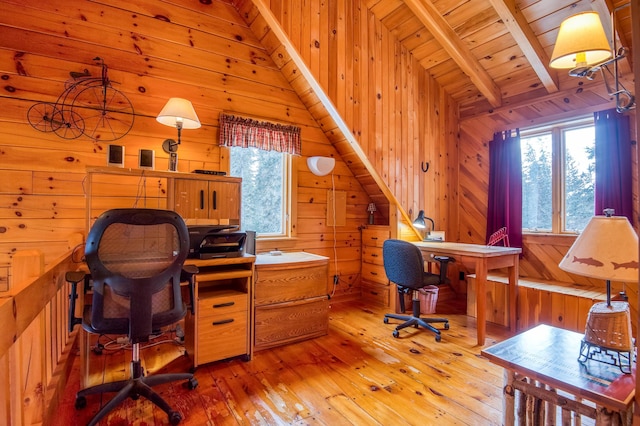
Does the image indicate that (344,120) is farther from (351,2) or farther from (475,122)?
(475,122)

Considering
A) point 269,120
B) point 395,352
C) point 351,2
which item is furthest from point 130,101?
point 395,352

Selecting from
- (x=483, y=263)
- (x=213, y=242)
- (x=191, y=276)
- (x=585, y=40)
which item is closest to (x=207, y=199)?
(x=213, y=242)

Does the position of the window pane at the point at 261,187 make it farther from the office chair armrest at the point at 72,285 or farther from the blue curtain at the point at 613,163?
the blue curtain at the point at 613,163

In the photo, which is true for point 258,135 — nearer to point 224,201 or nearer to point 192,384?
point 224,201

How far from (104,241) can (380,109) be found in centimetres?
276

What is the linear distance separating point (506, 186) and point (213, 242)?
3.22m

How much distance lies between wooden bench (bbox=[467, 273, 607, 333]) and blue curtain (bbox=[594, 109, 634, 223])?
2.56ft

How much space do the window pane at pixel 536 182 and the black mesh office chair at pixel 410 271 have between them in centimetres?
141

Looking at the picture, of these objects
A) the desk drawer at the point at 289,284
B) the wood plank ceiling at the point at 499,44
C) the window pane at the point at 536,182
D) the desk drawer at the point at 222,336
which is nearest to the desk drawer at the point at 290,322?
the desk drawer at the point at 289,284

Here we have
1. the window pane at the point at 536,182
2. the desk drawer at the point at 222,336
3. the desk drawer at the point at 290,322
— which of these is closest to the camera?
the desk drawer at the point at 222,336

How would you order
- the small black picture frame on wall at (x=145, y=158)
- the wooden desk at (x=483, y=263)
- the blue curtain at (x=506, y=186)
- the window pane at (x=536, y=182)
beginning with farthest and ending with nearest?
1. the blue curtain at (x=506, y=186)
2. the window pane at (x=536, y=182)
3. the wooden desk at (x=483, y=263)
4. the small black picture frame on wall at (x=145, y=158)

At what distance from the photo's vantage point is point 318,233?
3.83 m

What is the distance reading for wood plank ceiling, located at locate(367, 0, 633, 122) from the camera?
110 inches

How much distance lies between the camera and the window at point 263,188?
134 inches
